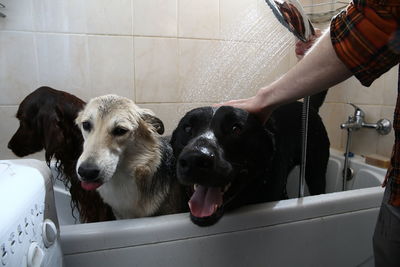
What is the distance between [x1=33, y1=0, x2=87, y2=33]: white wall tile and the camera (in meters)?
1.56

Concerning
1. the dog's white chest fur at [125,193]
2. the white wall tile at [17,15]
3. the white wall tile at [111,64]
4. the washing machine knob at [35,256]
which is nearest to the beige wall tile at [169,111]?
the white wall tile at [111,64]

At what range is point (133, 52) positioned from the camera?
173 cm

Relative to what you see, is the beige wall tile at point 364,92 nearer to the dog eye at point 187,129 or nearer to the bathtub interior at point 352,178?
the bathtub interior at point 352,178

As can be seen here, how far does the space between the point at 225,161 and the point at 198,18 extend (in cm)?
129

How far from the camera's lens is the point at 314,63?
58cm

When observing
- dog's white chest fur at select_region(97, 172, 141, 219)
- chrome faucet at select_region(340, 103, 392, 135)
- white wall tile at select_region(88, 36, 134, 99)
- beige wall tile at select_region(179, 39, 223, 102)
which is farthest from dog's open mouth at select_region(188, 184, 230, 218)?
chrome faucet at select_region(340, 103, 392, 135)

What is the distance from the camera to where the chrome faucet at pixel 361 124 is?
175 centimetres

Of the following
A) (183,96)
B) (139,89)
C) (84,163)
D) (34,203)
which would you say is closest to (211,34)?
(183,96)

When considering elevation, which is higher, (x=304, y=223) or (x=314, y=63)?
(x=314, y=63)

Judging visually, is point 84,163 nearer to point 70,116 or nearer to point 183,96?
point 70,116

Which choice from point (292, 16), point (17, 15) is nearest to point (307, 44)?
point (292, 16)

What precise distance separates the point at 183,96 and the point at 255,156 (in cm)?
107

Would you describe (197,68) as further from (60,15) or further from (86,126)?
(86,126)

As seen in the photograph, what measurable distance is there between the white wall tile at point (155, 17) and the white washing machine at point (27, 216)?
1.36 meters
